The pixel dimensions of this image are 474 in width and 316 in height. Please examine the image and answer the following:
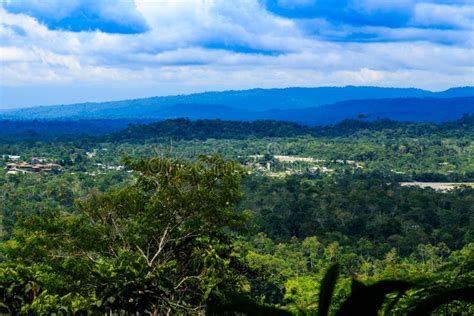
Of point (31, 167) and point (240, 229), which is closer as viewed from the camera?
point (240, 229)

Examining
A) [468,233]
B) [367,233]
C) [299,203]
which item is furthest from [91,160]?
[468,233]

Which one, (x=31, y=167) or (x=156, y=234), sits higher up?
(x=156, y=234)

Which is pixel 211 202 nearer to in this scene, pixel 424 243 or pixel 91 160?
pixel 424 243

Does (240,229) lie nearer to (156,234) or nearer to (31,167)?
(156,234)

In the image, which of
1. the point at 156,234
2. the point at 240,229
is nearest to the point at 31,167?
the point at 240,229

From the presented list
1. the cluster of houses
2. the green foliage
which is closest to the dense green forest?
the green foliage

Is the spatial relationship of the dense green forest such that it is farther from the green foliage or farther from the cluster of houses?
the cluster of houses

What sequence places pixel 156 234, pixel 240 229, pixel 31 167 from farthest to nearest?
1. pixel 31 167
2. pixel 240 229
3. pixel 156 234
